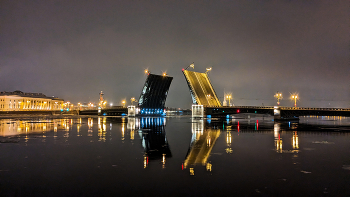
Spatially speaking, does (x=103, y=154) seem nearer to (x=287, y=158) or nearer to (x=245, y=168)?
(x=245, y=168)

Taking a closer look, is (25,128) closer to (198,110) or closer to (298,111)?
(198,110)

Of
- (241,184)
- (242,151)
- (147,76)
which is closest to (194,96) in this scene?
(147,76)

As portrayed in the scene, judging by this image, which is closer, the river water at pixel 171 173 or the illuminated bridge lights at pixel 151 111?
the river water at pixel 171 173

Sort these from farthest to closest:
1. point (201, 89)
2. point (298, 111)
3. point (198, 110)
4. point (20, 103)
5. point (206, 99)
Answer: point (20, 103) < point (206, 99) < point (201, 89) < point (198, 110) < point (298, 111)

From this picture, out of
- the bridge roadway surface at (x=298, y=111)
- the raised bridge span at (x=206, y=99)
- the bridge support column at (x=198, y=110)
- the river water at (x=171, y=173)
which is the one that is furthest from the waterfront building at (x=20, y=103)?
the river water at (x=171, y=173)

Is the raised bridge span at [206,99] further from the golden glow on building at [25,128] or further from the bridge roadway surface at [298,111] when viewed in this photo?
the golden glow on building at [25,128]

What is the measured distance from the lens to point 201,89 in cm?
7894

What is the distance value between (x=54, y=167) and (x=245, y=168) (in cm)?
683

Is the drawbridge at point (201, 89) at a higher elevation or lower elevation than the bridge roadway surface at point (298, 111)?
higher

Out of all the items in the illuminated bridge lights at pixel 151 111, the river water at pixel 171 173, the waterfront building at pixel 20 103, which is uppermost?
the waterfront building at pixel 20 103

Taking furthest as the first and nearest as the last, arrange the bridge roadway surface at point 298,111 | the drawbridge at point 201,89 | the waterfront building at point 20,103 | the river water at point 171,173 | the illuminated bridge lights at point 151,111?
1. the waterfront building at point 20,103
2. the illuminated bridge lights at point 151,111
3. the drawbridge at point 201,89
4. the bridge roadway surface at point 298,111
5. the river water at point 171,173

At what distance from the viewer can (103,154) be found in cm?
1031

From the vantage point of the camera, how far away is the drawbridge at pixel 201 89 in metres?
74.5

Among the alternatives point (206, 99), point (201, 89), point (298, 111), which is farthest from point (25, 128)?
point (206, 99)
